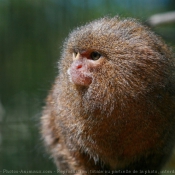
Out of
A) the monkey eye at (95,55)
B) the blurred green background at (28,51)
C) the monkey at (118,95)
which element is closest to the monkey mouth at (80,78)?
the monkey at (118,95)

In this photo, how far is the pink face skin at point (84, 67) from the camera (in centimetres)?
235

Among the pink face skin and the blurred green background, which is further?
the blurred green background

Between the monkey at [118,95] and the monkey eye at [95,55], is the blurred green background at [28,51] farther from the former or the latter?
the monkey eye at [95,55]

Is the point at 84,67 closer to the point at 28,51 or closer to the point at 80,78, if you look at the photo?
the point at 80,78

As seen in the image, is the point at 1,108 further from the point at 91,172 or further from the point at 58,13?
the point at 91,172

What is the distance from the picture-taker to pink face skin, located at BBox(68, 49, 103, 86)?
2.35 metres

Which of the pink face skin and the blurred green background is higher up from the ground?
the pink face skin

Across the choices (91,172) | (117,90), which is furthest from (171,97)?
(91,172)

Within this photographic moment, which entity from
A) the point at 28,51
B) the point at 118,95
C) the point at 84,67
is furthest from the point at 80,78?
the point at 28,51

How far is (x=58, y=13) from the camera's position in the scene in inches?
224

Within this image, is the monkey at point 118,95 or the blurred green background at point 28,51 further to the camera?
the blurred green background at point 28,51

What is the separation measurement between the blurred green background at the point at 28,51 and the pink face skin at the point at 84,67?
2561 mm

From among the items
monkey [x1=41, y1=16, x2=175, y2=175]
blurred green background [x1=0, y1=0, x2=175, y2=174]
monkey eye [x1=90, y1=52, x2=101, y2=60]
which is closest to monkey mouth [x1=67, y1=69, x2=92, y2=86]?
monkey [x1=41, y1=16, x2=175, y2=175]

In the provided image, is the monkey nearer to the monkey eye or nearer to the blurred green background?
the monkey eye
